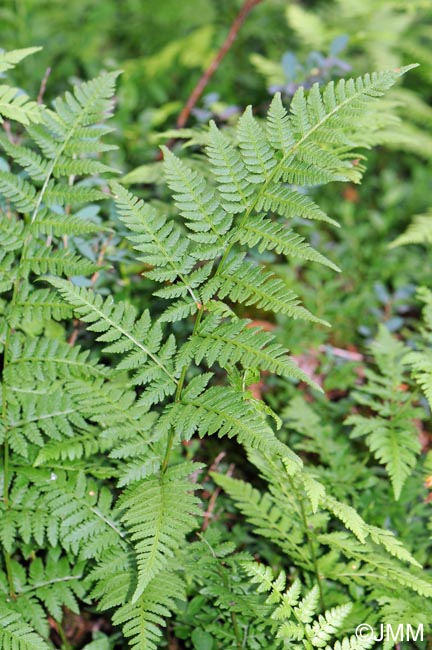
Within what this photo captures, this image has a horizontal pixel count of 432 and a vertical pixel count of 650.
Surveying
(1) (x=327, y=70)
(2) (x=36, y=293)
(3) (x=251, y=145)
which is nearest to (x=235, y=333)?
(3) (x=251, y=145)

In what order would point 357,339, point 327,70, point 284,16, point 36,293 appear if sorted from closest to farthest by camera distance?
point 36,293, point 327,70, point 357,339, point 284,16

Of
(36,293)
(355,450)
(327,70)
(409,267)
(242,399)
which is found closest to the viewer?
(242,399)

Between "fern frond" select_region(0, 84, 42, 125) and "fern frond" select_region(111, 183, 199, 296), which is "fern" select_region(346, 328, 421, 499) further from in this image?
"fern frond" select_region(0, 84, 42, 125)

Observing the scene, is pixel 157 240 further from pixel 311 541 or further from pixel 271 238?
pixel 311 541

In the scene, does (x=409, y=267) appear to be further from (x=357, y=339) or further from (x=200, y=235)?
(x=200, y=235)

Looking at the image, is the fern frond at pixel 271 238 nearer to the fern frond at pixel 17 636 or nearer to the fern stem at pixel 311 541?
the fern stem at pixel 311 541

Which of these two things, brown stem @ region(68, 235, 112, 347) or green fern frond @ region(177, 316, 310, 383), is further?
brown stem @ region(68, 235, 112, 347)

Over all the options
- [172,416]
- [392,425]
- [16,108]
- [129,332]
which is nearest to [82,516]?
[172,416]

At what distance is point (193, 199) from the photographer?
2.01 m

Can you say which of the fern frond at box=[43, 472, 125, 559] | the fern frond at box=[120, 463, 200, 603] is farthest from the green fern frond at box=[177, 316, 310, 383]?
the fern frond at box=[43, 472, 125, 559]

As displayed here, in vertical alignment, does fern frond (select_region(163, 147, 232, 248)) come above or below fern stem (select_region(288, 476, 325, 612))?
above

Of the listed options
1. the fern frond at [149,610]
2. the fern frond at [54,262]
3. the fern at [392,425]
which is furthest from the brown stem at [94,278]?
the fern at [392,425]

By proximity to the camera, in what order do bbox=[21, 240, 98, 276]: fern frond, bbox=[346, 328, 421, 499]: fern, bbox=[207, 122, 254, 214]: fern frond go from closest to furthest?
bbox=[207, 122, 254, 214]: fern frond < bbox=[21, 240, 98, 276]: fern frond < bbox=[346, 328, 421, 499]: fern

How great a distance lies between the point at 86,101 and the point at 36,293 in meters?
0.73
